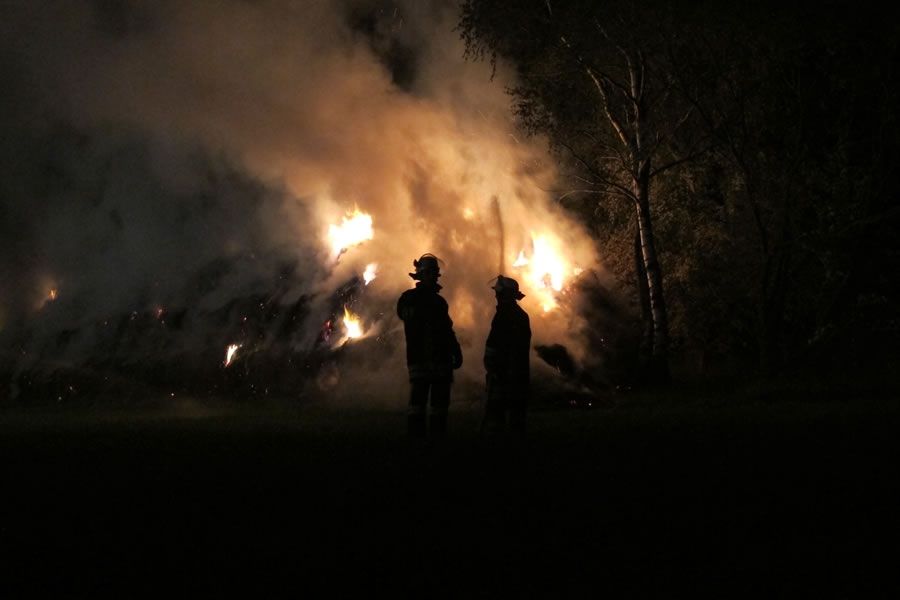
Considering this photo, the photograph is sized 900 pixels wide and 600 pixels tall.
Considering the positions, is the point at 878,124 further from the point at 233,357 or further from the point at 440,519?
the point at 440,519

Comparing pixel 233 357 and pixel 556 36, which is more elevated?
pixel 556 36

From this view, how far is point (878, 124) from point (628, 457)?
53.8 feet

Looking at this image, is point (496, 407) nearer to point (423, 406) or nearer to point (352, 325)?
point (423, 406)

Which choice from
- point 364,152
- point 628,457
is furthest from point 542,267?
point 628,457

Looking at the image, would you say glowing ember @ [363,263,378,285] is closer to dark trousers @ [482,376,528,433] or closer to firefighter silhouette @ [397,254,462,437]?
dark trousers @ [482,376,528,433]

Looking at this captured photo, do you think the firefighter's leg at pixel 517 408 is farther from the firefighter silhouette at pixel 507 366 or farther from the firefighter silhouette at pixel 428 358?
the firefighter silhouette at pixel 428 358

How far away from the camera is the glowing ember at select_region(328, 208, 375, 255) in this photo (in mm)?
23672

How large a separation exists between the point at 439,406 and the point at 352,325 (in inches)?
478

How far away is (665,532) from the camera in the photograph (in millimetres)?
5223

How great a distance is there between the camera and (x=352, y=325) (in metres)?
22.7

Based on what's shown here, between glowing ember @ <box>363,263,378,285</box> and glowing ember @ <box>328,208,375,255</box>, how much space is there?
797 millimetres

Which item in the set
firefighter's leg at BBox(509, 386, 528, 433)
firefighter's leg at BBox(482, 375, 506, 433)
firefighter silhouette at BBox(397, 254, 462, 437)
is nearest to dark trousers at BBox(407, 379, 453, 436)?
firefighter silhouette at BBox(397, 254, 462, 437)

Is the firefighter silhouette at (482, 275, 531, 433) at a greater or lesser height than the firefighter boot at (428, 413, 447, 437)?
greater

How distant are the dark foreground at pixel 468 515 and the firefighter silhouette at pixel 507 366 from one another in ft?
2.53
